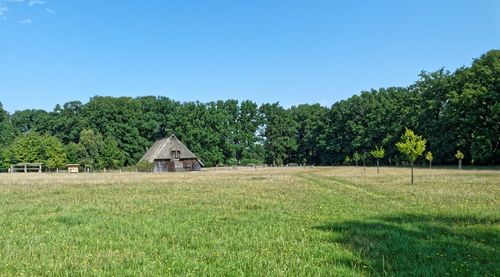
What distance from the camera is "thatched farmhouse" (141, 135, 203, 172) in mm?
92750

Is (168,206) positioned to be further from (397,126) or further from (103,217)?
(397,126)

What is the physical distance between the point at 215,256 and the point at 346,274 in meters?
2.97

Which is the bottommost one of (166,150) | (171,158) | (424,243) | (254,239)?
(424,243)

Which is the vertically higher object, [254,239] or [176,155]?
[176,155]

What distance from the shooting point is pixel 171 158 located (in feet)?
309

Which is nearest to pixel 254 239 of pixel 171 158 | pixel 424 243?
pixel 424 243

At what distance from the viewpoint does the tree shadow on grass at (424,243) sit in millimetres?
8383

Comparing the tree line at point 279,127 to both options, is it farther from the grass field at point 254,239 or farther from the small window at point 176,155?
the grass field at point 254,239

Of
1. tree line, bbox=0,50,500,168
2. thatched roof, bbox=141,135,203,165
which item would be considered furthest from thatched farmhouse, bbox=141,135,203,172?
tree line, bbox=0,50,500,168

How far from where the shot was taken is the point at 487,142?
72188 millimetres

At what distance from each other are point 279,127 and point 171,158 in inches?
1611

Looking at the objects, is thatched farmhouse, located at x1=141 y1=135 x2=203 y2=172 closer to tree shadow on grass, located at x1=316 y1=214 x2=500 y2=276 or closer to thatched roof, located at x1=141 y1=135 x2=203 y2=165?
thatched roof, located at x1=141 y1=135 x2=203 y2=165

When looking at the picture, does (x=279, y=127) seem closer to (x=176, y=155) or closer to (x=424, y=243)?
(x=176, y=155)

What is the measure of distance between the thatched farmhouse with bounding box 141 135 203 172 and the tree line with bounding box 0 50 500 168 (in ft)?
44.3
